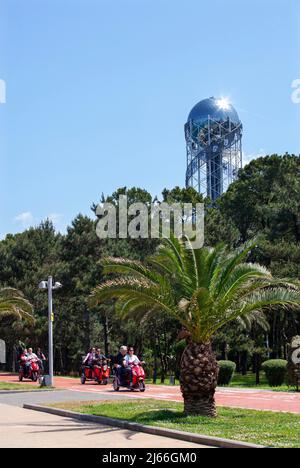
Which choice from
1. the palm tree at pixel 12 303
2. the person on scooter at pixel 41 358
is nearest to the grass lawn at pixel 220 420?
the palm tree at pixel 12 303

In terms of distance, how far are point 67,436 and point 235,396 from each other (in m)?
10.6

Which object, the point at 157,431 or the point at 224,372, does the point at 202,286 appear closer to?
the point at 157,431

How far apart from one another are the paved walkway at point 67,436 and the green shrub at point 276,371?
555 inches

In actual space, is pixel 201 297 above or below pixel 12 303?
below

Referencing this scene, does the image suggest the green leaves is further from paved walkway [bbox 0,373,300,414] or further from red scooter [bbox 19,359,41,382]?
red scooter [bbox 19,359,41,382]

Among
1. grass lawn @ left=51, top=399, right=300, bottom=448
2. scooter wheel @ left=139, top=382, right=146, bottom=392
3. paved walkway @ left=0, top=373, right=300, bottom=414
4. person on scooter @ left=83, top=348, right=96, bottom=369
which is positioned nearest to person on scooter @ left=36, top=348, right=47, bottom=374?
person on scooter @ left=83, top=348, right=96, bottom=369

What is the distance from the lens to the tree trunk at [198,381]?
15266mm

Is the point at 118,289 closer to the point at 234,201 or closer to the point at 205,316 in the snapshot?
the point at 205,316

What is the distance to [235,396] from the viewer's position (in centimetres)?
2228

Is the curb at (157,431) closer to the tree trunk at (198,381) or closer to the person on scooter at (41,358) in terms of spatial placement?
the tree trunk at (198,381)

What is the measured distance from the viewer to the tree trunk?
50.1 ft

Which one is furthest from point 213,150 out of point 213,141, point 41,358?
point 41,358

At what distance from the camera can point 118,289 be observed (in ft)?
51.1

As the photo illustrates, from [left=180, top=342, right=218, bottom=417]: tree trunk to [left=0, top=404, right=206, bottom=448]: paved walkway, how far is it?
6.92ft
